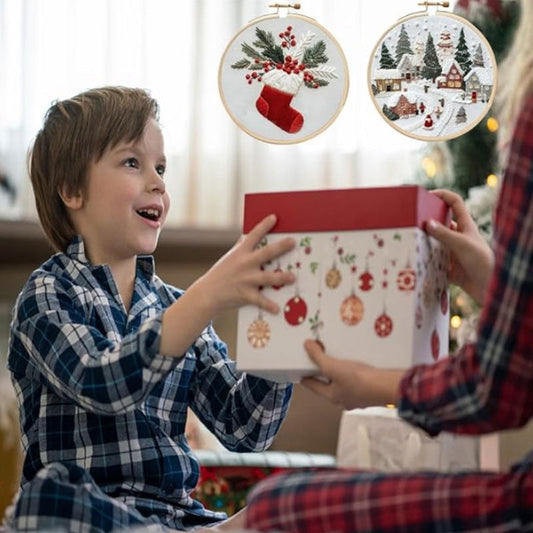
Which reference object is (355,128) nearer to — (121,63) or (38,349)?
(121,63)

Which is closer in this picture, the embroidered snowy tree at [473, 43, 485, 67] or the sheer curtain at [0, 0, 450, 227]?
the embroidered snowy tree at [473, 43, 485, 67]

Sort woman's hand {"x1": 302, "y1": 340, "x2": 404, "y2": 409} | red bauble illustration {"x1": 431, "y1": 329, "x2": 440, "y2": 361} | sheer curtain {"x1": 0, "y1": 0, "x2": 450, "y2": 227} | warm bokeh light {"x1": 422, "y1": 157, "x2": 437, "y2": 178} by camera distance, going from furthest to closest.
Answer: sheer curtain {"x1": 0, "y1": 0, "x2": 450, "y2": 227} → warm bokeh light {"x1": 422, "y1": 157, "x2": 437, "y2": 178} → red bauble illustration {"x1": 431, "y1": 329, "x2": 440, "y2": 361} → woman's hand {"x1": 302, "y1": 340, "x2": 404, "y2": 409}

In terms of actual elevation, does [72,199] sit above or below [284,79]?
below

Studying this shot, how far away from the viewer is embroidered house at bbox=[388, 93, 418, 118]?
1446 millimetres

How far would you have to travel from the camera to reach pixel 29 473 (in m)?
1.32

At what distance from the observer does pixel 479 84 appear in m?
1.43

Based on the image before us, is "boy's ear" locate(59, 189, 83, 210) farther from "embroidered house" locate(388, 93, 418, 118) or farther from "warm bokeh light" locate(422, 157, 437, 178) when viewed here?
"warm bokeh light" locate(422, 157, 437, 178)

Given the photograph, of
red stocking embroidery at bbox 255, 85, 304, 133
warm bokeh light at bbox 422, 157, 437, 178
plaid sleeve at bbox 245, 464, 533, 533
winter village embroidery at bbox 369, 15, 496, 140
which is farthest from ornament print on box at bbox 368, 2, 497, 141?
warm bokeh light at bbox 422, 157, 437, 178

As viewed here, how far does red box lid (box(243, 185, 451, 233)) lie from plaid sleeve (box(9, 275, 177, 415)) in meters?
0.17

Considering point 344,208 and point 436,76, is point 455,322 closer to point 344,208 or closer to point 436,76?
point 436,76

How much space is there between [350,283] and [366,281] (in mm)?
17

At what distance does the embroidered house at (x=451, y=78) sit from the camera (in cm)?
143

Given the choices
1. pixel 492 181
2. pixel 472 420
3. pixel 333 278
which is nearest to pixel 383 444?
pixel 492 181

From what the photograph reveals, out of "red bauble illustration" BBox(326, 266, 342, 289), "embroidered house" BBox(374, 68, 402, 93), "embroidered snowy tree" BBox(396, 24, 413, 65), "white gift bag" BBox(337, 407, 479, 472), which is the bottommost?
"white gift bag" BBox(337, 407, 479, 472)
